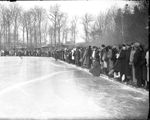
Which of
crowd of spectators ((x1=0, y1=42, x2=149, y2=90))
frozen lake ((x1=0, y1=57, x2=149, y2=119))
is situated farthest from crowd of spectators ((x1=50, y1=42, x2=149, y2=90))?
frozen lake ((x1=0, y1=57, x2=149, y2=119))

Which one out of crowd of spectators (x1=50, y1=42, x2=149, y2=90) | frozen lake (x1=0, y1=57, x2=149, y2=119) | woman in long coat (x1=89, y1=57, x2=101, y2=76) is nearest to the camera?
frozen lake (x1=0, y1=57, x2=149, y2=119)

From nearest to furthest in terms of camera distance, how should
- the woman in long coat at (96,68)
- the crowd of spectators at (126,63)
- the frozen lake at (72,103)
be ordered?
the frozen lake at (72,103), the crowd of spectators at (126,63), the woman in long coat at (96,68)

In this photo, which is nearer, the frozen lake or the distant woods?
the frozen lake

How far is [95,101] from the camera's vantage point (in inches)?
313

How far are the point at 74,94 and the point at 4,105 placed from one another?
102 inches

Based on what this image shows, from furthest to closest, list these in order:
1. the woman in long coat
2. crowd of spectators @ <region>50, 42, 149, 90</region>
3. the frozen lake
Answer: the woman in long coat → crowd of spectators @ <region>50, 42, 149, 90</region> → the frozen lake

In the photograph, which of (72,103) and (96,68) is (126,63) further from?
(72,103)

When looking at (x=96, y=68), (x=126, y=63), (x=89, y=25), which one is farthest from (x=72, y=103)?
(x=89, y=25)

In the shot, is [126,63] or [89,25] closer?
[126,63]

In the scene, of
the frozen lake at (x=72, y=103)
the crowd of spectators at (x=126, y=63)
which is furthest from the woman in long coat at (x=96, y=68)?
A: the frozen lake at (x=72, y=103)

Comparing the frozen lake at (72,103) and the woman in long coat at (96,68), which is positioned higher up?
the woman in long coat at (96,68)

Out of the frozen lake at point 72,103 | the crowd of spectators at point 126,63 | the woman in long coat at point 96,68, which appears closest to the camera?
the frozen lake at point 72,103

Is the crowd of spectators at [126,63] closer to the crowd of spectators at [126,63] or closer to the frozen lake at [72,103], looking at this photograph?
the crowd of spectators at [126,63]

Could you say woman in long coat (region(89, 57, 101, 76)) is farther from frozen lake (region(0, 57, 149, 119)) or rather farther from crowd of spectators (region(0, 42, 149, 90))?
frozen lake (region(0, 57, 149, 119))
